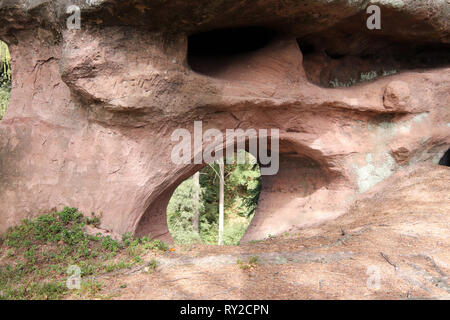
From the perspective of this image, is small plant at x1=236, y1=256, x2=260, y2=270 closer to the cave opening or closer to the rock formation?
the rock formation

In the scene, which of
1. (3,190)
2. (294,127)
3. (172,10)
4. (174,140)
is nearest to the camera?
(172,10)

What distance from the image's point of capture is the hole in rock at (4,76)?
10773mm

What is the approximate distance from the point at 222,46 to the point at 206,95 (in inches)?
53.8

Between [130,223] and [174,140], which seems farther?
[174,140]

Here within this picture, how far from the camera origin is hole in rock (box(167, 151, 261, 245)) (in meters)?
15.2

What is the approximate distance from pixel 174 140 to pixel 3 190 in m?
2.14

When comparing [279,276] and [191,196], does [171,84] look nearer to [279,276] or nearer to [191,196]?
[279,276]

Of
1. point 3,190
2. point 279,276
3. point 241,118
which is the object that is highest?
point 241,118

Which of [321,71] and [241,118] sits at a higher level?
[321,71]

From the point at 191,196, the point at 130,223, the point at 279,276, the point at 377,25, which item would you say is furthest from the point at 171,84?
the point at 191,196

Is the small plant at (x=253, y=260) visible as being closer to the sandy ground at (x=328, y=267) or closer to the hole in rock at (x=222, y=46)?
the sandy ground at (x=328, y=267)

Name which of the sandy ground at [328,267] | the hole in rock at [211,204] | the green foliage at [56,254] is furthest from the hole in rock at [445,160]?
the hole in rock at [211,204]

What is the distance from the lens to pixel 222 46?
19.7 ft

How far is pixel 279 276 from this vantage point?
3145mm
